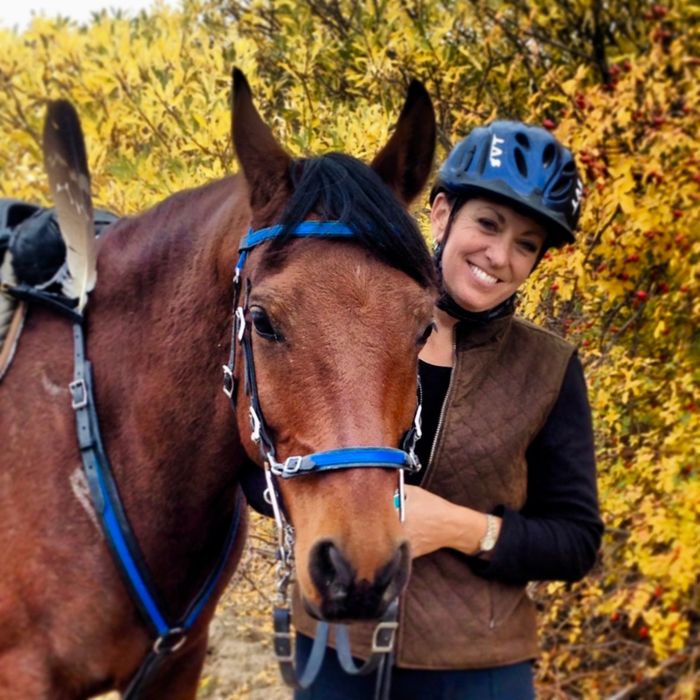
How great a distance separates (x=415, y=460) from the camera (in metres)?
1.57

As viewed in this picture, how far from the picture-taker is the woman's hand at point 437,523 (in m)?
1.74

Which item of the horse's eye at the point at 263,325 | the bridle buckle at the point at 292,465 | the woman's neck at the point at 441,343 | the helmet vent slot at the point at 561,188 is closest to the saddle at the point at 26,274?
the horse's eye at the point at 263,325

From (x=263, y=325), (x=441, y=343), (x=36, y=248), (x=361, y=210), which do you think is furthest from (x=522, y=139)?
(x=36, y=248)

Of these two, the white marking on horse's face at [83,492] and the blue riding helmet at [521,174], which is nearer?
the white marking on horse's face at [83,492]

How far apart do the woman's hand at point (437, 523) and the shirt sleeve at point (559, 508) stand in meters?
0.08

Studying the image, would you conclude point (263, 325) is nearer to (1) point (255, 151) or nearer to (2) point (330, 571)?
(1) point (255, 151)

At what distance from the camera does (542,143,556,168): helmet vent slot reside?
223 centimetres

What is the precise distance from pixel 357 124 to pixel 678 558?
9.00 feet

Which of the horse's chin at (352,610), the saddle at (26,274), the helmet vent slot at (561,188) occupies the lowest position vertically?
the horse's chin at (352,610)

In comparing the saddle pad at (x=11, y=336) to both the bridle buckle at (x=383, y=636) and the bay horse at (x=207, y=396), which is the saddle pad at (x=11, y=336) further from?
the bridle buckle at (x=383, y=636)

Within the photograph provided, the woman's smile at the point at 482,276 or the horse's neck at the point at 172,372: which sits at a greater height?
the woman's smile at the point at 482,276

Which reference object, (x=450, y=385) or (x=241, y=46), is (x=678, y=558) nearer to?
(x=450, y=385)

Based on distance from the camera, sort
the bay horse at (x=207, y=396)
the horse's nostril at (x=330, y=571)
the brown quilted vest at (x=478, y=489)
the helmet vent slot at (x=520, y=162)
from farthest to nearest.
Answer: the helmet vent slot at (x=520, y=162) → the brown quilted vest at (x=478, y=489) → the bay horse at (x=207, y=396) → the horse's nostril at (x=330, y=571)

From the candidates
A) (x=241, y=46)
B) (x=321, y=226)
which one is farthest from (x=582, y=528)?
(x=241, y=46)
